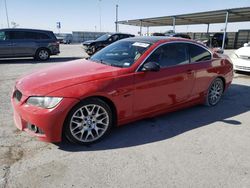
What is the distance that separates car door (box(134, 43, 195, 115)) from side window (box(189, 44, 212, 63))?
0.17m

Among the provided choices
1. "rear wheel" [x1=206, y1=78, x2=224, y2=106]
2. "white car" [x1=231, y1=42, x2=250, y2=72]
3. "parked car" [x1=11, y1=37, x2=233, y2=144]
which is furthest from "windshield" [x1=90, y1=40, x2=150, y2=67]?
"white car" [x1=231, y1=42, x2=250, y2=72]

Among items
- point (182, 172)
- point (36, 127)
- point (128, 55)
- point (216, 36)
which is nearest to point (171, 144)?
point (182, 172)

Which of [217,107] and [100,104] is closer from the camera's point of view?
[100,104]

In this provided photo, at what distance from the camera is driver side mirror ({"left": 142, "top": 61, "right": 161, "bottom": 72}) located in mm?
3621

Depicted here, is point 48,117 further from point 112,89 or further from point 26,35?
point 26,35

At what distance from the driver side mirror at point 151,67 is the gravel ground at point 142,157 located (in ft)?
3.34

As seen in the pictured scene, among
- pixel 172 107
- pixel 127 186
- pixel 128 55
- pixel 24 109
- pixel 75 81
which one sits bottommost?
pixel 127 186

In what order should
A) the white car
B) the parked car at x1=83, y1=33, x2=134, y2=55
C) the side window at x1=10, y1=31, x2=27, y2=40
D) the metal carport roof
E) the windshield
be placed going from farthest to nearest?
1. the metal carport roof
2. the parked car at x1=83, y1=33, x2=134, y2=55
3. the side window at x1=10, y1=31, x2=27, y2=40
4. the white car
5. the windshield

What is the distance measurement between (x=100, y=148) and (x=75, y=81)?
101 centimetres

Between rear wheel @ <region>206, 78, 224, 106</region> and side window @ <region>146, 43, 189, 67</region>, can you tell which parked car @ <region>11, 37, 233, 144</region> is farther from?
rear wheel @ <region>206, 78, 224, 106</region>

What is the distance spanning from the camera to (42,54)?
13.2 meters

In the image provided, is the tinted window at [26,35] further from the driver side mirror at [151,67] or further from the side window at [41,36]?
the driver side mirror at [151,67]

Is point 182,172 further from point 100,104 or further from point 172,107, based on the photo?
point 172,107

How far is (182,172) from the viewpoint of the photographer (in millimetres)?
2764
